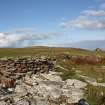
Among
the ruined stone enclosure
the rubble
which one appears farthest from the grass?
the ruined stone enclosure

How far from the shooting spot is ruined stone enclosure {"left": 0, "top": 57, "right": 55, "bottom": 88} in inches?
1650

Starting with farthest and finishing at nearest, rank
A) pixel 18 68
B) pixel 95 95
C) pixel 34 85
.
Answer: pixel 18 68, pixel 34 85, pixel 95 95

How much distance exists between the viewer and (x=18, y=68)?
45594 millimetres

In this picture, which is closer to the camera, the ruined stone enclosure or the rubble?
the rubble

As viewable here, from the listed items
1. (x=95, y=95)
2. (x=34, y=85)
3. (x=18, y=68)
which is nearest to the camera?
(x=95, y=95)

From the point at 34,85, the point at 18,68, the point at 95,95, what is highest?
the point at 18,68

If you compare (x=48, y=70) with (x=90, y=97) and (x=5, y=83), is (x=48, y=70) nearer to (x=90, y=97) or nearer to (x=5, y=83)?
(x=5, y=83)

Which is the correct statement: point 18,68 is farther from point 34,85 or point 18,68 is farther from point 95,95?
point 95,95

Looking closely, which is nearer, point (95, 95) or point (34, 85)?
point (95, 95)

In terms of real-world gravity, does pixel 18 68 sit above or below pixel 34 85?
above

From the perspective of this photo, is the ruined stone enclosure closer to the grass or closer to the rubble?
the rubble

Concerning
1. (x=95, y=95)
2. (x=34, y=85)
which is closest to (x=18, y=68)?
(x=34, y=85)

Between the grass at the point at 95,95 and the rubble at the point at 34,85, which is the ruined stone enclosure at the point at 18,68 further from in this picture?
the grass at the point at 95,95

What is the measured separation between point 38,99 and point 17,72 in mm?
12508
